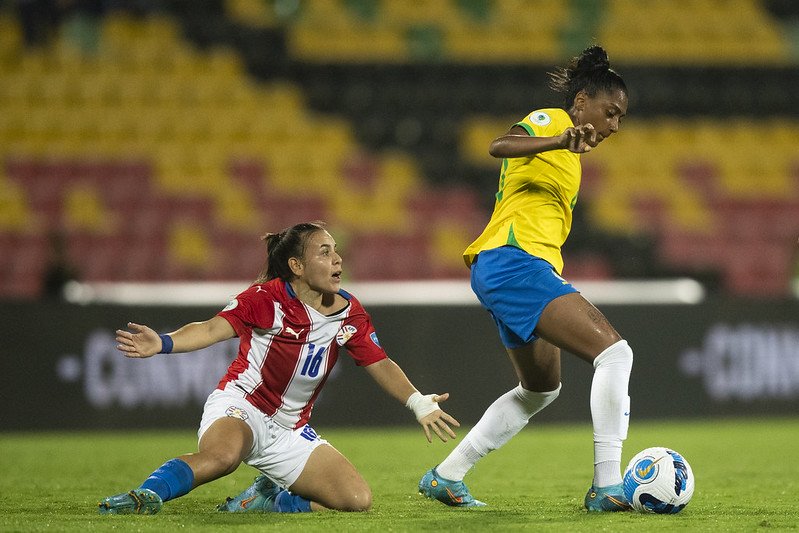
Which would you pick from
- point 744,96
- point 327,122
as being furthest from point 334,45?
point 744,96

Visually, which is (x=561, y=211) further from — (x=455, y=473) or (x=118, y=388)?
(x=118, y=388)

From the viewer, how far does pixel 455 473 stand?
16.7ft

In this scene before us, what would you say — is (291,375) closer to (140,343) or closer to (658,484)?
(140,343)

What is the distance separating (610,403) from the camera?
461cm

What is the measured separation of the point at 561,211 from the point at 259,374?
147 cm

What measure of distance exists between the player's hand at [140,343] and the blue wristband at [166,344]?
3 centimetres

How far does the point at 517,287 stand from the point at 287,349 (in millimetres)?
1034

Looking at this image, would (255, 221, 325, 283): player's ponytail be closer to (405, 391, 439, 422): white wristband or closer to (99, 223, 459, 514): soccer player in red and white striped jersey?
(99, 223, 459, 514): soccer player in red and white striped jersey

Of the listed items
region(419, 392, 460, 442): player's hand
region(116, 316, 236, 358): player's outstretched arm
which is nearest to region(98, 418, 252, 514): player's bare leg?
region(116, 316, 236, 358): player's outstretched arm

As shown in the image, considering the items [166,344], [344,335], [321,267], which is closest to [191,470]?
[166,344]

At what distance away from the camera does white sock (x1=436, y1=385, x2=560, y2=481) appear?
511 centimetres

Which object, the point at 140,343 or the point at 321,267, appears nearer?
the point at 140,343

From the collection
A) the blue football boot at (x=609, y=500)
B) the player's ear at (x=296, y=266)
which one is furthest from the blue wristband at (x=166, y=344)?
the blue football boot at (x=609, y=500)

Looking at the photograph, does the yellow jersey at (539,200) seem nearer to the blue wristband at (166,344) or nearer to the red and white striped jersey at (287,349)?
the red and white striped jersey at (287,349)
